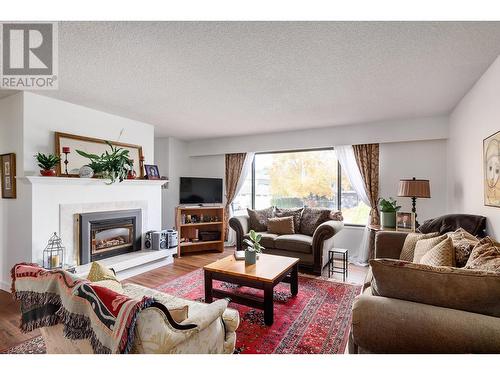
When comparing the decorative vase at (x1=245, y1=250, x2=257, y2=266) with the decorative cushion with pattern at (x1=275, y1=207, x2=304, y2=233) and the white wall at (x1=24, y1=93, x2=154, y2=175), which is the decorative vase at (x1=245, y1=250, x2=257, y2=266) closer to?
the decorative cushion with pattern at (x1=275, y1=207, x2=304, y2=233)

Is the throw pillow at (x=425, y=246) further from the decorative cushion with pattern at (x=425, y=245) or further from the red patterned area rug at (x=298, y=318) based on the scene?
the red patterned area rug at (x=298, y=318)

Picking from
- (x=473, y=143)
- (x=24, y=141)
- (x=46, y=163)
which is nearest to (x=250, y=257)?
(x=46, y=163)

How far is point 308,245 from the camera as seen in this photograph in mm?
3748

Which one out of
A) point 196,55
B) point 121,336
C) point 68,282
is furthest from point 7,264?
point 196,55

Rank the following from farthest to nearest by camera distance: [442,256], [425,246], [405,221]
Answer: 1. [405,221]
2. [425,246]
3. [442,256]

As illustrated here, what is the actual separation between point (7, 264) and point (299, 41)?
13.9 feet

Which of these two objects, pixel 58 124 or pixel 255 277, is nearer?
pixel 255 277

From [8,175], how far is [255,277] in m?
3.31

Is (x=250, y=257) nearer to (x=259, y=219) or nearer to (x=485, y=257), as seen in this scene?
(x=259, y=219)

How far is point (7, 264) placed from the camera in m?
3.16

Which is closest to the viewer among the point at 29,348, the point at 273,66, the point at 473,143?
the point at 29,348

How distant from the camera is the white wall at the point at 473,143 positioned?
2.25 m

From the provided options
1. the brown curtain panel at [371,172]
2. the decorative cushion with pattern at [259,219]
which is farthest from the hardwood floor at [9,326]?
the brown curtain panel at [371,172]

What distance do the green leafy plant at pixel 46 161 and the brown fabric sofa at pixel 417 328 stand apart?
11.6 ft
